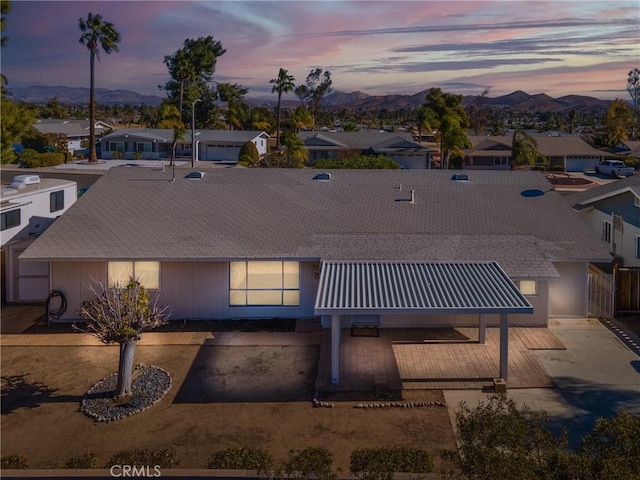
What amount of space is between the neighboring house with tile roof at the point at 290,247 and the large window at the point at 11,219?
10.9ft

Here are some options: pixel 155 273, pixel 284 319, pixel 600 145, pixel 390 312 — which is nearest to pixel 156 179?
pixel 155 273

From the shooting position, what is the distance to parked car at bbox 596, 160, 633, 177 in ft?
203

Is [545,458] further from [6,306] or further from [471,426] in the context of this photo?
[6,306]

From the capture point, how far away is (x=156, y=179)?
80.5ft

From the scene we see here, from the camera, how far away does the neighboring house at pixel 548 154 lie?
66.6 metres

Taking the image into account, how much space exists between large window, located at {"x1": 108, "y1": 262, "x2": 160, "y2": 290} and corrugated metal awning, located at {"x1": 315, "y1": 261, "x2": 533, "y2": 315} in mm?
5781

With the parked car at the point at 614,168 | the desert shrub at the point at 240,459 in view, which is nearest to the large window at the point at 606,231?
the desert shrub at the point at 240,459

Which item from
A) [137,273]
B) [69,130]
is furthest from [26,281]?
[69,130]

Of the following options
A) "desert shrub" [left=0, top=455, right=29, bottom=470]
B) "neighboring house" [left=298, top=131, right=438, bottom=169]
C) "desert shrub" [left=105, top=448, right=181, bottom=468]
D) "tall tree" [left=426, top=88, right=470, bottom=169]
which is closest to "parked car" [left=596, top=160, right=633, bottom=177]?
"tall tree" [left=426, top=88, right=470, bottom=169]

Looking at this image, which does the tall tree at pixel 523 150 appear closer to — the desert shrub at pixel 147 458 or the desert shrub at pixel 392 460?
the desert shrub at pixel 392 460

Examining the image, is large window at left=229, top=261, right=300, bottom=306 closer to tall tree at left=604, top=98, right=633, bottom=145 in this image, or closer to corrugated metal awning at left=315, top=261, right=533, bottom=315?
corrugated metal awning at left=315, top=261, right=533, bottom=315

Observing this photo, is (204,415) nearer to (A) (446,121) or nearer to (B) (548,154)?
(A) (446,121)

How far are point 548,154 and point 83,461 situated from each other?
66.8m

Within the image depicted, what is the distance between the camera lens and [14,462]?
1108cm
